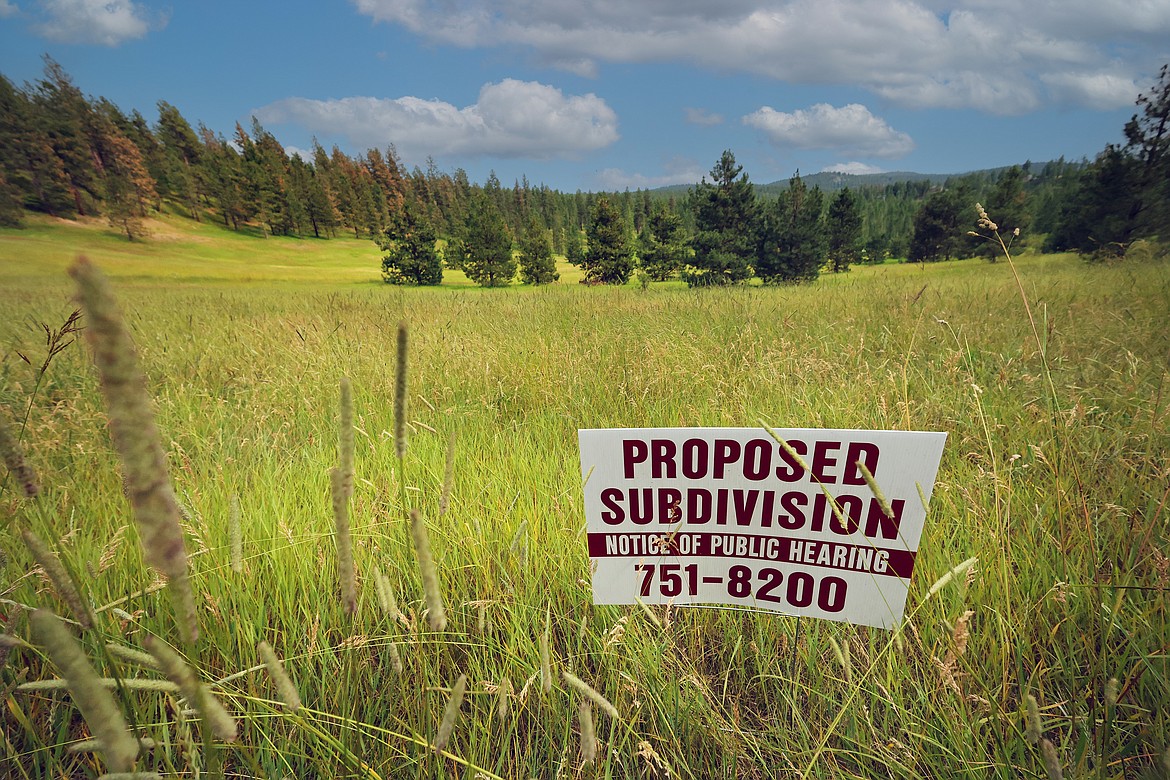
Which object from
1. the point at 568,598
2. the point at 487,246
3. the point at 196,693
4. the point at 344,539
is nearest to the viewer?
the point at 196,693

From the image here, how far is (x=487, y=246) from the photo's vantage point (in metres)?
37.3

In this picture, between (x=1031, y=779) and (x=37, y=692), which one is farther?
(x=37, y=692)

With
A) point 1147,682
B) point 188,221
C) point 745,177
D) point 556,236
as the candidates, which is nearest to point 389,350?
point 1147,682

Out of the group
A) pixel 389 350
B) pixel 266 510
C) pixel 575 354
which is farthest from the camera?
pixel 389 350

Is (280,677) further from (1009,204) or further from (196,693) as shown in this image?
(1009,204)

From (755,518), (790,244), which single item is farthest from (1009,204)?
(755,518)

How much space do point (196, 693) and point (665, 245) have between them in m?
33.0

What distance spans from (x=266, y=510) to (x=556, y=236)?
3228 inches

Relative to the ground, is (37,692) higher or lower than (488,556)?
lower

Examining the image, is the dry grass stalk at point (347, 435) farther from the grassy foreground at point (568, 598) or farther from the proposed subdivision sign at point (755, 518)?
the proposed subdivision sign at point (755, 518)

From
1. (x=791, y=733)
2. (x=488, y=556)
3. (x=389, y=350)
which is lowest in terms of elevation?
(x=791, y=733)

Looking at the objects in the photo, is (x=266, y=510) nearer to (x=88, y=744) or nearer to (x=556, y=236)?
(x=88, y=744)

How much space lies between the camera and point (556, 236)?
7944 centimetres

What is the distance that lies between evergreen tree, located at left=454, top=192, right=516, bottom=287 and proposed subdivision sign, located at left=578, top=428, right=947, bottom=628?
122 feet
